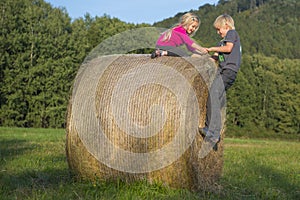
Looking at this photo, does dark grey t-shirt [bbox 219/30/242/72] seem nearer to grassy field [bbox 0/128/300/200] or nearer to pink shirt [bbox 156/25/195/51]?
pink shirt [bbox 156/25/195/51]

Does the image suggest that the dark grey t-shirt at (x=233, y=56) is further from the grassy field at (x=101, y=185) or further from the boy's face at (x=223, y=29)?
the grassy field at (x=101, y=185)

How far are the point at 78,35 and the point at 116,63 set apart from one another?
97.6 feet

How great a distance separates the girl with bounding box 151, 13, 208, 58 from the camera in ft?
21.5

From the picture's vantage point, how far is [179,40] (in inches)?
259

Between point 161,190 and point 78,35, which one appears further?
point 78,35

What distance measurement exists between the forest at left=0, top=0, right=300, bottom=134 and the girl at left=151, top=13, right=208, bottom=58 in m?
25.6

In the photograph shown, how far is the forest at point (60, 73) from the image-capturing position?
3175cm

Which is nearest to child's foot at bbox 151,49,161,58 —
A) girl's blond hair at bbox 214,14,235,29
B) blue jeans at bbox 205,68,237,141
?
blue jeans at bbox 205,68,237,141

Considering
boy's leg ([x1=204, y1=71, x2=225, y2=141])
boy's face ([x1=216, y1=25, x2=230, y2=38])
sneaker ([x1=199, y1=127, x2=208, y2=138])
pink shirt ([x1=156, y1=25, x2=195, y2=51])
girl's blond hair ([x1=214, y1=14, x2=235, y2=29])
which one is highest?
girl's blond hair ([x1=214, y1=14, x2=235, y2=29])

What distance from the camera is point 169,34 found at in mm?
6562

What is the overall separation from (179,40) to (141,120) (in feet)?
4.75

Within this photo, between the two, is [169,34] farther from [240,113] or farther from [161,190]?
[240,113]

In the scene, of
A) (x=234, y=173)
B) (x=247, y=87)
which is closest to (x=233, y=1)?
(x=247, y=87)

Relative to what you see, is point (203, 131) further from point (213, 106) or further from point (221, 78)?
point (221, 78)
